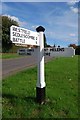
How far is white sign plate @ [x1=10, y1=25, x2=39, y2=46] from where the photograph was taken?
530cm

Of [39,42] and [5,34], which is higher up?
[5,34]

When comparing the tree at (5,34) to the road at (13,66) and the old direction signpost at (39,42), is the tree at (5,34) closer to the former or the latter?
the road at (13,66)

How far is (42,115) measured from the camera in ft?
16.9

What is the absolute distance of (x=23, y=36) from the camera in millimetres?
5617

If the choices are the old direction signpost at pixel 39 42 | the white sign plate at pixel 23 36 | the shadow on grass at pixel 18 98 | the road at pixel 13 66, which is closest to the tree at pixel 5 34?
the road at pixel 13 66

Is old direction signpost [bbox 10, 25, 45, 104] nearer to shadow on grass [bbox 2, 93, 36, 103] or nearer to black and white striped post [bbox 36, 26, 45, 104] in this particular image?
black and white striped post [bbox 36, 26, 45, 104]

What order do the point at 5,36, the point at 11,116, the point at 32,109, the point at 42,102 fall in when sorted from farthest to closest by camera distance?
the point at 5,36 → the point at 42,102 → the point at 32,109 → the point at 11,116

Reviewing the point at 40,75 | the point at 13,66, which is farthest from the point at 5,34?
the point at 40,75

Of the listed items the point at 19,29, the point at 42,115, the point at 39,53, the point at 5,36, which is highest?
the point at 5,36

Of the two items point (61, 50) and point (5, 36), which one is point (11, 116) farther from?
point (5, 36)

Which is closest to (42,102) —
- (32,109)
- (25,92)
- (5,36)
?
(32,109)

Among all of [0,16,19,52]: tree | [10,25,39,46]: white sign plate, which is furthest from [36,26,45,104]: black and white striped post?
[0,16,19,52]: tree

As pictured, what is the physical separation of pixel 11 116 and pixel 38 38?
1.94 m

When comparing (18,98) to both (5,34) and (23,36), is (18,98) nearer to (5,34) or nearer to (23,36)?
(23,36)
